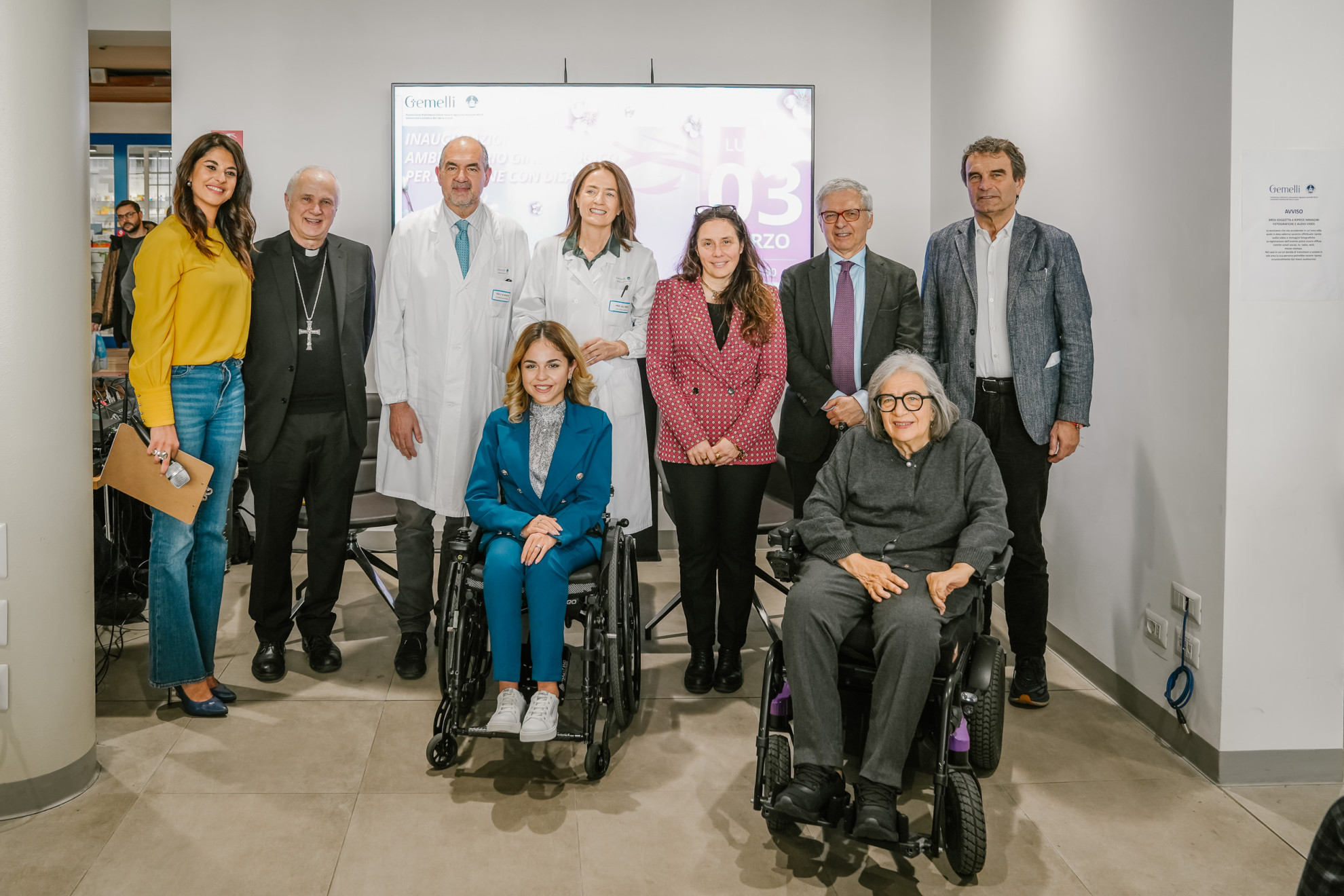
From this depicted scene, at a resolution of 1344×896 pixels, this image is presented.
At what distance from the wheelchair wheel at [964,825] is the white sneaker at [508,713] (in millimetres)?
1061

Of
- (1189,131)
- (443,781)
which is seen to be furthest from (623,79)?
(443,781)

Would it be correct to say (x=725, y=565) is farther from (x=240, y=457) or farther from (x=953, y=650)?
(x=240, y=457)

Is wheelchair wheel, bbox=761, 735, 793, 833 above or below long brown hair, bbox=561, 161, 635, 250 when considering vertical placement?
below

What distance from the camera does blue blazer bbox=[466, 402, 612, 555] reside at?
289 centimetres

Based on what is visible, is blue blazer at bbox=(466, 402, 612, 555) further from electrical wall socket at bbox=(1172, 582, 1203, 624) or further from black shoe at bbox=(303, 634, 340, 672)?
electrical wall socket at bbox=(1172, 582, 1203, 624)

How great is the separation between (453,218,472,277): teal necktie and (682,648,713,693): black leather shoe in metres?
1.46

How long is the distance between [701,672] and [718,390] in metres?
0.91

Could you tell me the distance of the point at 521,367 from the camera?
2953 mm

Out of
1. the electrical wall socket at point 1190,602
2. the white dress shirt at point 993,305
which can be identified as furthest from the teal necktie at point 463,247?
the electrical wall socket at point 1190,602

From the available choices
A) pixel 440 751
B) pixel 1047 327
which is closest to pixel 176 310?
pixel 440 751

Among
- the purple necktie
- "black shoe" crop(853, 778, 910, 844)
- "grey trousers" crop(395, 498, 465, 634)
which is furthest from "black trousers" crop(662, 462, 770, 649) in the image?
"black shoe" crop(853, 778, 910, 844)

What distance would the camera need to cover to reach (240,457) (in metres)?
4.70

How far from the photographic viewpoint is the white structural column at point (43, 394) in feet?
7.68

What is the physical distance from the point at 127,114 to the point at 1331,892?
8.99 metres
